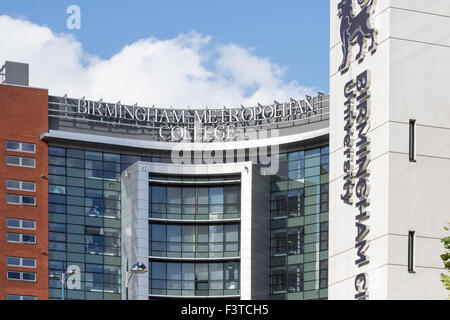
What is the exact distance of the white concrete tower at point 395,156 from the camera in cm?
5319

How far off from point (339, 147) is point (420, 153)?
648cm

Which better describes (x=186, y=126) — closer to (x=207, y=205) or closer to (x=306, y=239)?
(x=207, y=205)

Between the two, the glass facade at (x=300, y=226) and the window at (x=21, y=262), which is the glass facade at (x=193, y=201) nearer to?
the glass facade at (x=300, y=226)

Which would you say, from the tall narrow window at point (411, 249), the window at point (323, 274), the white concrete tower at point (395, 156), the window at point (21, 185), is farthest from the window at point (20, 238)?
the tall narrow window at point (411, 249)

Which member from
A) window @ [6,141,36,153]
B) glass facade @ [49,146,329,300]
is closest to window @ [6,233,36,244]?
glass facade @ [49,146,329,300]

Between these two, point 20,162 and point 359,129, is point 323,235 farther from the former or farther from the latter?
point 359,129

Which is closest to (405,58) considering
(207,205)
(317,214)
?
(317,214)

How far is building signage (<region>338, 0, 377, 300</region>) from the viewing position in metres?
55.4

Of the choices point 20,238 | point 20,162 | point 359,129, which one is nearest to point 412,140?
point 359,129

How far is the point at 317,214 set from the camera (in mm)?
104438

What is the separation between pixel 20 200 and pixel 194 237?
1806 centimetres

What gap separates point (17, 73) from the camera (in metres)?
111

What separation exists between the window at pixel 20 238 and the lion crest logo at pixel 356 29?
55.9m

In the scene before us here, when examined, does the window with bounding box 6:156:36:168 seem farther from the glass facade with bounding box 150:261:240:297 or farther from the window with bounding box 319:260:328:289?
the window with bounding box 319:260:328:289
